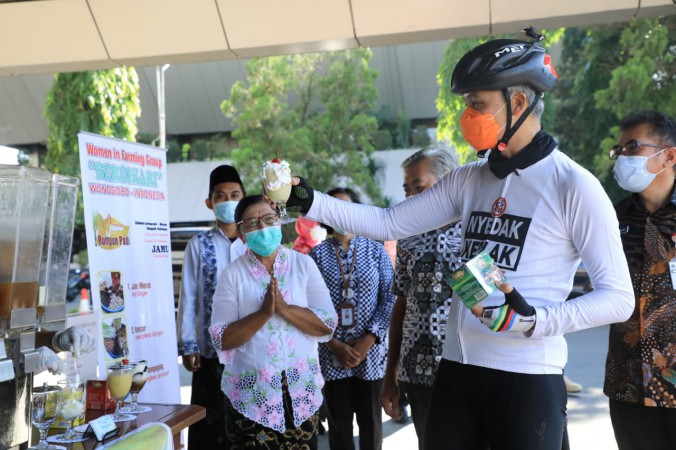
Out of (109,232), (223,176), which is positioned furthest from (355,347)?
(109,232)

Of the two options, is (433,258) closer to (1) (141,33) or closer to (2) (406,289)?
(2) (406,289)

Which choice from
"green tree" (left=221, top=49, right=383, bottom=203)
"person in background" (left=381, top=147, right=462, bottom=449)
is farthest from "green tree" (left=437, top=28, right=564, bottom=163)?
"person in background" (left=381, top=147, right=462, bottom=449)

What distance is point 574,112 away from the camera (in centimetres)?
1966

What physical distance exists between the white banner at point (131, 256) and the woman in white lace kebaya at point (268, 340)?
75 centimetres

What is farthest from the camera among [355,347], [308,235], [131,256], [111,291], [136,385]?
[308,235]

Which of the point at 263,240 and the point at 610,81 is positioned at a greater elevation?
the point at 610,81

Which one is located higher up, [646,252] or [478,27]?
[478,27]

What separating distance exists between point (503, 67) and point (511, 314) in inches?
30.4

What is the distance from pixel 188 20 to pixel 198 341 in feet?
8.69

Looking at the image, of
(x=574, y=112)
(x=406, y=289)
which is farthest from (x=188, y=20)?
(x=574, y=112)

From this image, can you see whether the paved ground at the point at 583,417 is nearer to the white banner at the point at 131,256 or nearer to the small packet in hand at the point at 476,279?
the white banner at the point at 131,256

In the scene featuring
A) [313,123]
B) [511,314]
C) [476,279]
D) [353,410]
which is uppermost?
[313,123]

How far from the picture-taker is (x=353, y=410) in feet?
14.9

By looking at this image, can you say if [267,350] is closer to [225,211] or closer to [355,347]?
[355,347]
